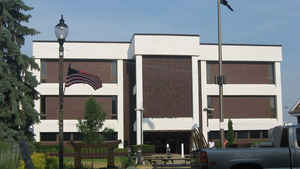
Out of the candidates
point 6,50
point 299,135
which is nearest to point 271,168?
point 299,135

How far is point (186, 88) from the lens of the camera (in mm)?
43125

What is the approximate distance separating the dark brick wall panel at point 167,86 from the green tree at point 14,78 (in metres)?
17.0

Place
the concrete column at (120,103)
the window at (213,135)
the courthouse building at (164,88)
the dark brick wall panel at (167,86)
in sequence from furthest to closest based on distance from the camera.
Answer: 1. the window at (213,135)
2. the concrete column at (120,103)
3. the courthouse building at (164,88)
4. the dark brick wall panel at (167,86)

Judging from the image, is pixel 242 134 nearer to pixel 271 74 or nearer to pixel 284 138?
pixel 271 74

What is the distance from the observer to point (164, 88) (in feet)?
140

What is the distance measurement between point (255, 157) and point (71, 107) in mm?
35110

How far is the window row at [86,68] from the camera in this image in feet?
148

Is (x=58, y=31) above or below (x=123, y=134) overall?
above

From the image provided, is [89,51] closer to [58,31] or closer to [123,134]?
[123,134]

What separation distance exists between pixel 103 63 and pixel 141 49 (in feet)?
17.6

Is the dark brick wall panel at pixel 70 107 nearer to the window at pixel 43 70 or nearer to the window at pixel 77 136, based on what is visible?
the window at pixel 77 136

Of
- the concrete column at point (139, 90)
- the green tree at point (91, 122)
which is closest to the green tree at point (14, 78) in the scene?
the green tree at point (91, 122)

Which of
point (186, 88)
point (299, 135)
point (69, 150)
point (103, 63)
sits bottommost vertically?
point (69, 150)

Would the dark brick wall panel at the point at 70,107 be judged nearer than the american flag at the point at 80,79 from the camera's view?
No
